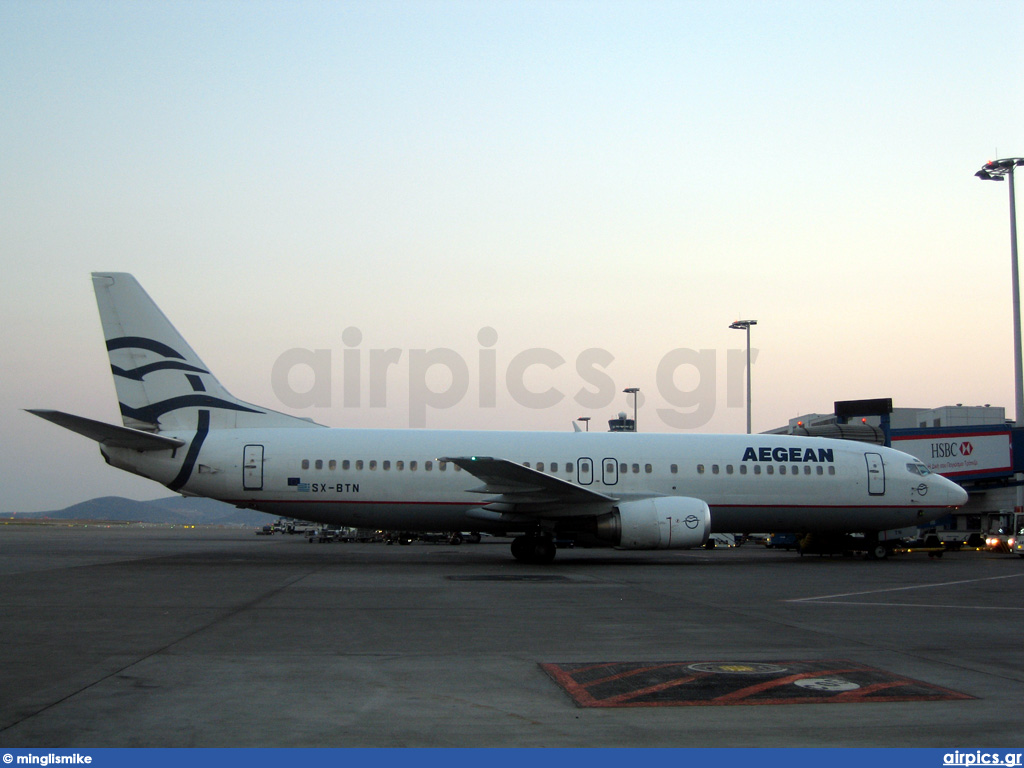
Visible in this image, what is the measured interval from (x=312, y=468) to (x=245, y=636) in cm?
1314

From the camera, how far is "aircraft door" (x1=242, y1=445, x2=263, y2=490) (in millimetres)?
21953

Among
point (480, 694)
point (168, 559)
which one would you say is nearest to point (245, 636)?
point (480, 694)

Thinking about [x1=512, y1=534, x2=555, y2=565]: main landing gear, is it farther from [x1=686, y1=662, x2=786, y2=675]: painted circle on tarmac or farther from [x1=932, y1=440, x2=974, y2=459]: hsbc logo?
[x1=932, y1=440, x2=974, y2=459]: hsbc logo

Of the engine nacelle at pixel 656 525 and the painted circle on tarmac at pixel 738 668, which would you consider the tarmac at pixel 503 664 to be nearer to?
the painted circle on tarmac at pixel 738 668

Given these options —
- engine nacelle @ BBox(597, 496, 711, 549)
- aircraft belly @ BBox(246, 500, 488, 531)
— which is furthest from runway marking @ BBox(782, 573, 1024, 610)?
aircraft belly @ BBox(246, 500, 488, 531)

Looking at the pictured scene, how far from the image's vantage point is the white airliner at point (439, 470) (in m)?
21.3

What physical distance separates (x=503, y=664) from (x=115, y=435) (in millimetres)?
16207

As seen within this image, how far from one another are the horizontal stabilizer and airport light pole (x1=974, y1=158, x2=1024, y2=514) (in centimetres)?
3115

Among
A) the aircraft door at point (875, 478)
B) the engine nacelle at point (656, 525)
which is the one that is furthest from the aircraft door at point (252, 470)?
the aircraft door at point (875, 478)

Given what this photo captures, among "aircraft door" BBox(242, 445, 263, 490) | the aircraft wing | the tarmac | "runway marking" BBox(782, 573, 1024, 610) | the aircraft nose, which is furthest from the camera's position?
the aircraft nose

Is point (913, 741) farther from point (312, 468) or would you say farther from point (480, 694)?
point (312, 468)

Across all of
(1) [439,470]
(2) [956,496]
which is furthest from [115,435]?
(2) [956,496]

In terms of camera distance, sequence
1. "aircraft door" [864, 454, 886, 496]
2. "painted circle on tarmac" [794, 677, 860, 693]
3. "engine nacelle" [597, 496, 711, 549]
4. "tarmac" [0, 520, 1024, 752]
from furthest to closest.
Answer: "aircraft door" [864, 454, 886, 496] < "engine nacelle" [597, 496, 711, 549] < "painted circle on tarmac" [794, 677, 860, 693] < "tarmac" [0, 520, 1024, 752]

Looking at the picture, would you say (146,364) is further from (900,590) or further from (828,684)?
(828,684)
